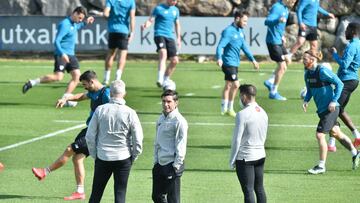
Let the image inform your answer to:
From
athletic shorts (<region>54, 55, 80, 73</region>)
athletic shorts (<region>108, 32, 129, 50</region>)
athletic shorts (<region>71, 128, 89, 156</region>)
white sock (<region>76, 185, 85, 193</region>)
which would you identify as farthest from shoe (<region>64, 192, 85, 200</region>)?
athletic shorts (<region>108, 32, 129, 50</region>)

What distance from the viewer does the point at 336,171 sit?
65.0ft

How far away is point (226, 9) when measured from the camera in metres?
39.8

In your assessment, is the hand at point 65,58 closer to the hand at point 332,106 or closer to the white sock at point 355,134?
the white sock at point 355,134

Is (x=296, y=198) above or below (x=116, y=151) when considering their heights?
below

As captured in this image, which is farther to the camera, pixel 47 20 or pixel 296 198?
pixel 47 20

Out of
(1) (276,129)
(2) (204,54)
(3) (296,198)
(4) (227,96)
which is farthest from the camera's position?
(2) (204,54)

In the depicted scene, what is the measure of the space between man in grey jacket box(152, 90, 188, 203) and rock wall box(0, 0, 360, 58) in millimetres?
24374

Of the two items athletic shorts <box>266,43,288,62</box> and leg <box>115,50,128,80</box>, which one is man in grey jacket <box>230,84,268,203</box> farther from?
leg <box>115,50,128,80</box>

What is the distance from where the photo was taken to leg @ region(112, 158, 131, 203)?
15117mm

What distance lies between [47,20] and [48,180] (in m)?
20.7

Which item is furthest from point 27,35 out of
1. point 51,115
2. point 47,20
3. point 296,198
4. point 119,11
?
point 296,198

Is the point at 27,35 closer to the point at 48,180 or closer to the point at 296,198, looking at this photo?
the point at 48,180

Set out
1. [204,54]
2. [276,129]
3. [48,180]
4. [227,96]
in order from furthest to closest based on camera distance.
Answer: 1. [204,54]
2. [227,96]
3. [276,129]
4. [48,180]

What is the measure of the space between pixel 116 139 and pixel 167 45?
51.3 feet
